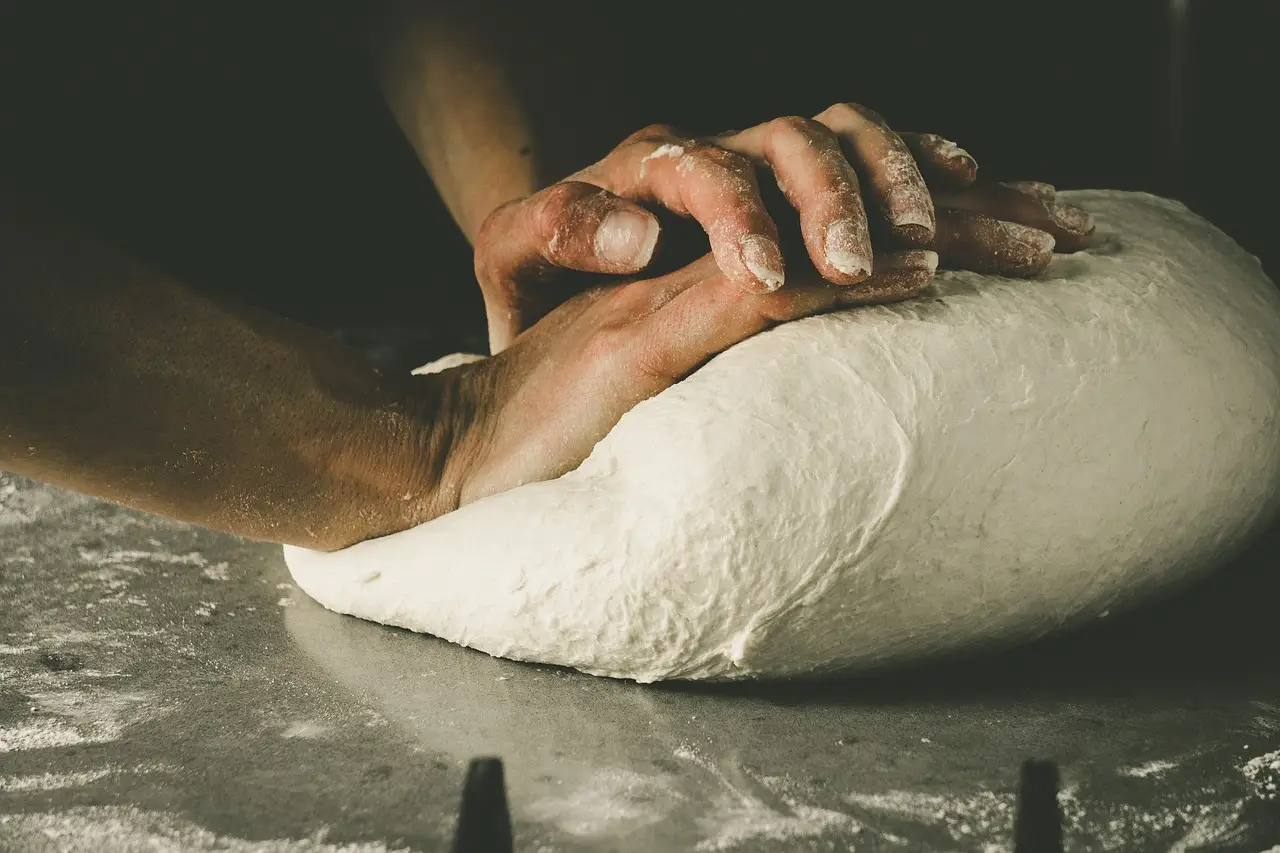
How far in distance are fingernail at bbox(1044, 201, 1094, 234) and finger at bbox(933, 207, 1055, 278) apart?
0.28 ft

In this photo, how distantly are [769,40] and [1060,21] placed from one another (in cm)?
66

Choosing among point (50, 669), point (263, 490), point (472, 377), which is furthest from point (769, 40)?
point (50, 669)

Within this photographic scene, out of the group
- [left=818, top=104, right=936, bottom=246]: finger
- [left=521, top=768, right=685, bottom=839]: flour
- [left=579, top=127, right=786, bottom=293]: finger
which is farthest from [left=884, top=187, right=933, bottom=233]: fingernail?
[left=521, top=768, right=685, bottom=839]: flour

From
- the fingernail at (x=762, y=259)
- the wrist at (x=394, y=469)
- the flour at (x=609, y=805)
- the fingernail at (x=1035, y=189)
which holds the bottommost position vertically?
the flour at (x=609, y=805)

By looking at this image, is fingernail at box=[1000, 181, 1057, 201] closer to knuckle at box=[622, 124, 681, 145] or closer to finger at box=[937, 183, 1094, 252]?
finger at box=[937, 183, 1094, 252]

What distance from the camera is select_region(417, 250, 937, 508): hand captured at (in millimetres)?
1047

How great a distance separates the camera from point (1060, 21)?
107 inches

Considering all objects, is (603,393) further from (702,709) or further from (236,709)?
(236,709)

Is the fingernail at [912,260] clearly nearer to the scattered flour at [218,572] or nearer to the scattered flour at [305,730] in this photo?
the scattered flour at [305,730]

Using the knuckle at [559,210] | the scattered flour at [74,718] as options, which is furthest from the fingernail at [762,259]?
the scattered flour at [74,718]

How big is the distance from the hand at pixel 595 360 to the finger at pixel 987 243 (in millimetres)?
72

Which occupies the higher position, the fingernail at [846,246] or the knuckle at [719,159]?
the knuckle at [719,159]

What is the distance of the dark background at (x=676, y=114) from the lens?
2514mm

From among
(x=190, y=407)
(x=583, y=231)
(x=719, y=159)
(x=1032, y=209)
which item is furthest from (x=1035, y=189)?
(x=190, y=407)
